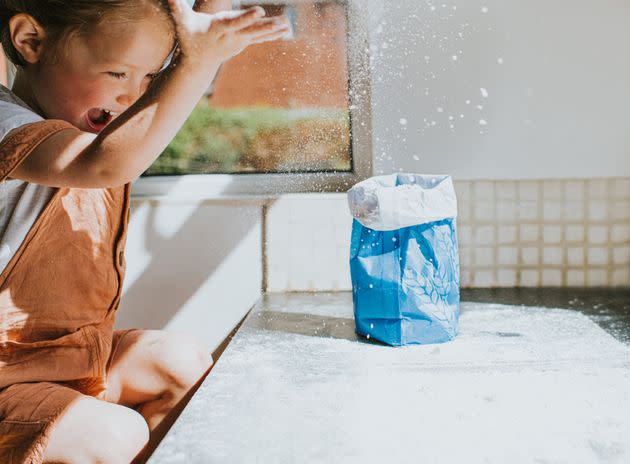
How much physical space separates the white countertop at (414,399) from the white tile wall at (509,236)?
32 cm

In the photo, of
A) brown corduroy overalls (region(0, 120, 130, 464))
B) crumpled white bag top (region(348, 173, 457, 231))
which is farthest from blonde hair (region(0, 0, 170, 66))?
crumpled white bag top (region(348, 173, 457, 231))

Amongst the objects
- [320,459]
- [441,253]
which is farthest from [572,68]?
[320,459]

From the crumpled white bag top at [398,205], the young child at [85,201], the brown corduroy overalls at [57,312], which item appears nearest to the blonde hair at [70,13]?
the young child at [85,201]

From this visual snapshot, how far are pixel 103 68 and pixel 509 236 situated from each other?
1070mm

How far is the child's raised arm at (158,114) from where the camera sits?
2.32 feet

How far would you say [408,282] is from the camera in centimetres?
110

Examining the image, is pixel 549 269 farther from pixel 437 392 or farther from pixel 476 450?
pixel 476 450

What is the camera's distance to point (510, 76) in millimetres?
1538

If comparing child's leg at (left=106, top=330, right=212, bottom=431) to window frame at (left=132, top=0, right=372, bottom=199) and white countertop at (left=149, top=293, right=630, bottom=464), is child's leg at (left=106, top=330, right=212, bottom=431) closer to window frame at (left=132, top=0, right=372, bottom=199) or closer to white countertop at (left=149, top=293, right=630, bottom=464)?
white countertop at (left=149, top=293, right=630, bottom=464)

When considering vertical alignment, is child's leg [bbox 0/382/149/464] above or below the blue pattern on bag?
below

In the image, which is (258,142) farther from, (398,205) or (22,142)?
(22,142)

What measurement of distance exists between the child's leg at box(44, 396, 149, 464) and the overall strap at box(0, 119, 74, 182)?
1.14ft

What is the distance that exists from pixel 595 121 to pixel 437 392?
38.3 inches

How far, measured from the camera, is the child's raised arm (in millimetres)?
707
